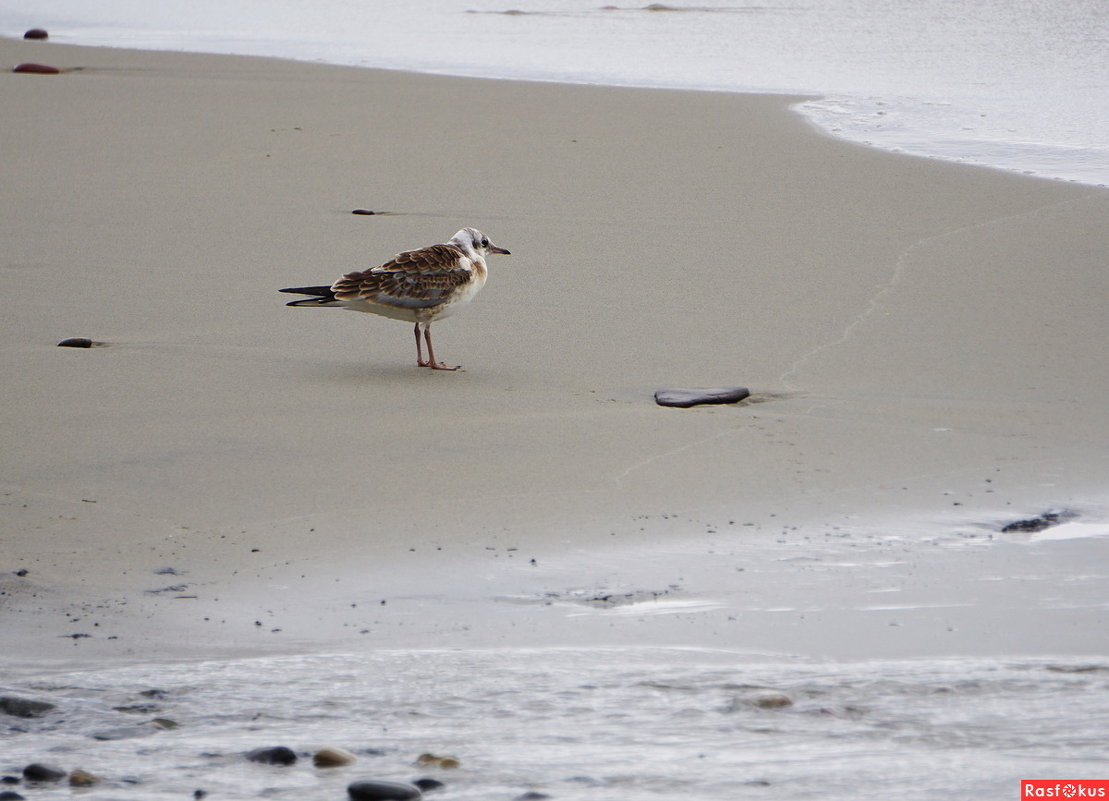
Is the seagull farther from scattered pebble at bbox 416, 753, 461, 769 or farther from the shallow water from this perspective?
scattered pebble at bbox 416, 753, 461, 769

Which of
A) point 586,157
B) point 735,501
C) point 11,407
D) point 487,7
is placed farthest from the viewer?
point 487,7

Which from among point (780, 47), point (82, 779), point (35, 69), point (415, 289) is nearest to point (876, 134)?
point (415, 289)

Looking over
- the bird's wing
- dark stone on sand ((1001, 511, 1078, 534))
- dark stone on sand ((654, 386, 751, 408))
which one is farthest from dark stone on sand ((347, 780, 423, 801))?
the bird's wing

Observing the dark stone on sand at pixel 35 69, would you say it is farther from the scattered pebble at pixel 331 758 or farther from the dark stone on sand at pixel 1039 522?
the scattered pebble at pixel 331 758

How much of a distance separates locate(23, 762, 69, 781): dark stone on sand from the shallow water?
0.15ft

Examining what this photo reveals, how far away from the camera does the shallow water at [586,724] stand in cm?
281

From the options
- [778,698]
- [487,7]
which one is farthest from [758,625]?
[487,7]

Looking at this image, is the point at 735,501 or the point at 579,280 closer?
the point at 735,501

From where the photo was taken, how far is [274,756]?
2.91 m

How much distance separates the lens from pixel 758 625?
→ 142 inches

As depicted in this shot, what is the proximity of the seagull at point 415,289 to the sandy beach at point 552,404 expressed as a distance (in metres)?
0.25

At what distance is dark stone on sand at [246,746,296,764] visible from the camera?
2898 mm

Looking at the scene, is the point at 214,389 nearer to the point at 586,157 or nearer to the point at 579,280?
the point at 579,280

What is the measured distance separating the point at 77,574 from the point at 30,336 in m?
2.59
